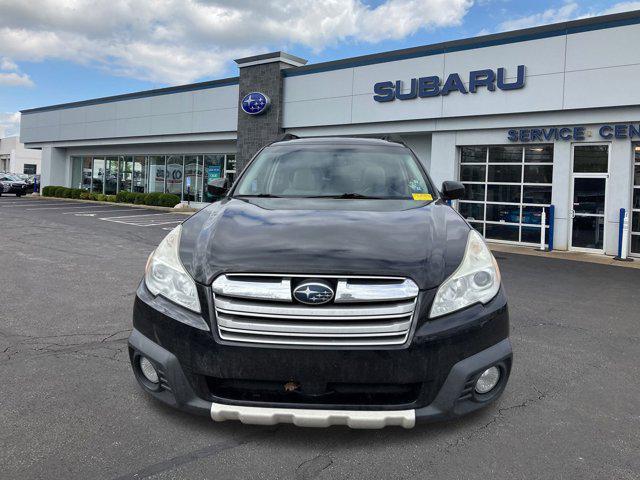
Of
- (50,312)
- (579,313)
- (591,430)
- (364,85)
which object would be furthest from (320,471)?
(364,85)

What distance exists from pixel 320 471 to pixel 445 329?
0.89m

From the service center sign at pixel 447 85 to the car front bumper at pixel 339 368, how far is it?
13.4m

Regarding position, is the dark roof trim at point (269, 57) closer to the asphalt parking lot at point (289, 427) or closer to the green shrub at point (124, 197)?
the green shrub at point (124, 197)

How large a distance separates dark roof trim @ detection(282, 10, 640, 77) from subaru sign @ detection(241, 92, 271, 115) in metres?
1.48

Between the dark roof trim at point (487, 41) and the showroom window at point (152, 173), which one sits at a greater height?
the dark roof trim at point (487, 41)

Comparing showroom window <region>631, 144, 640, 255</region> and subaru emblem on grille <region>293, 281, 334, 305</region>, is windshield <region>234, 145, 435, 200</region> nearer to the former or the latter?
subaru emblem on grille <region>293, 281, 334, 305</region>

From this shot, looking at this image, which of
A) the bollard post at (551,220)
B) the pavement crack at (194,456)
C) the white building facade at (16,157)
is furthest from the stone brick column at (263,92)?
the white building facade at (16,157)

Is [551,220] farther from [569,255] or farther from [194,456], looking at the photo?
[194,456]

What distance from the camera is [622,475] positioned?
248cm

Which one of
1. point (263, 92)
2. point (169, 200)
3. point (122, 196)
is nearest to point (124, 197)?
point (122, 196)

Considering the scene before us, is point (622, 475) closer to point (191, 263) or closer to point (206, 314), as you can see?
point (206, 314)

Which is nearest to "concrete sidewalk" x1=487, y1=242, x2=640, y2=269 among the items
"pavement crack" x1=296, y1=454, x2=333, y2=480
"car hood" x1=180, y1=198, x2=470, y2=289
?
"car hood" x1=180, y1=198, x2=470, y2=289

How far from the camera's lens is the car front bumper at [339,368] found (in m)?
2.43

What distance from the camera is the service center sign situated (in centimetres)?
1458
